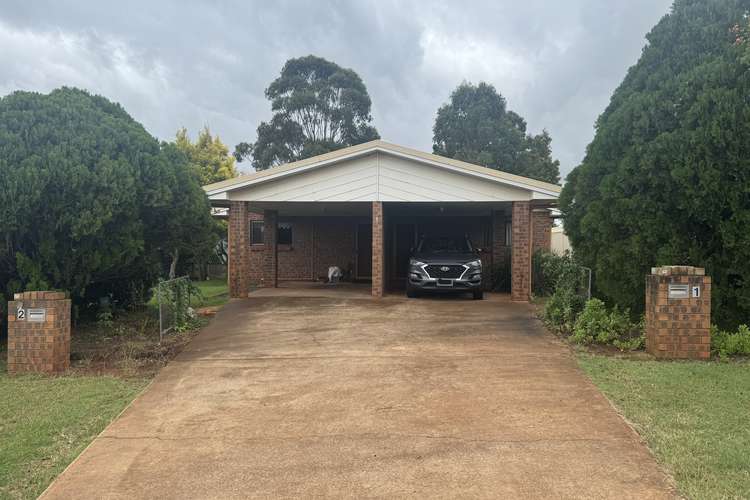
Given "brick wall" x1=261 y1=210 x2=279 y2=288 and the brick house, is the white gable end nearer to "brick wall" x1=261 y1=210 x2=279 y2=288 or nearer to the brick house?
the brick house

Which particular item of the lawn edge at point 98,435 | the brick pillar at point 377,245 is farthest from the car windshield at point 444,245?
the lawn edge at point 98,435

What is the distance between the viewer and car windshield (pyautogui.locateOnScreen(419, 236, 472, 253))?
13.3 meters

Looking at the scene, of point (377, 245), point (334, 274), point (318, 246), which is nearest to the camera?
point (377, 245)

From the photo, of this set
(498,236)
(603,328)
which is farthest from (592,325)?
(498,236)

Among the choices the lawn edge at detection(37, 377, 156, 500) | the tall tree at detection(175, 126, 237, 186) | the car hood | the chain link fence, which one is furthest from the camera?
the tall tree at detection(175, 126, 237, 186)

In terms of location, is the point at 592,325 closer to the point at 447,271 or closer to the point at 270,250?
the point at 447,271

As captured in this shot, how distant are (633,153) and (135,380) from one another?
275 inches

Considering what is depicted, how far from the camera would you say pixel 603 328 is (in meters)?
7.41

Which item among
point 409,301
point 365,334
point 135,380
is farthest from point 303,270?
point 135,380

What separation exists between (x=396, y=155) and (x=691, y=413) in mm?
8340

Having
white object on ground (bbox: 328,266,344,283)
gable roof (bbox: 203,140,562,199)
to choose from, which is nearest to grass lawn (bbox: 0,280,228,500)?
gable roof (bbox: 203,140,562,199)

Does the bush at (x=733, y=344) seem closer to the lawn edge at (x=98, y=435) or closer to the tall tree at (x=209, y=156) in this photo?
the lawn edge at (x=98, y=435)

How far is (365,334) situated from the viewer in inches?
318

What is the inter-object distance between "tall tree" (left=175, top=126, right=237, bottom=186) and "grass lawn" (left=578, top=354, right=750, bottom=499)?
26.2 m
